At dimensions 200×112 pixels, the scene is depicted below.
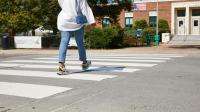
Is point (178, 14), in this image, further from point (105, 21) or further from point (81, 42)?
point (81, 42)

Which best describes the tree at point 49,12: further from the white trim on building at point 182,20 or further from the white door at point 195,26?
the white door at point 195,26

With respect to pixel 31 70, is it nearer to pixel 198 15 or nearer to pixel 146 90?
pixel 146 90

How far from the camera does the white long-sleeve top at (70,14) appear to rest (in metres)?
8.78

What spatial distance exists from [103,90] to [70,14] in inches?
91.1

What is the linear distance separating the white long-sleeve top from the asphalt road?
986 mm

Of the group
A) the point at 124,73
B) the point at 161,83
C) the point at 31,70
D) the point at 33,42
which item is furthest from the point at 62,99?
the point at 33,42

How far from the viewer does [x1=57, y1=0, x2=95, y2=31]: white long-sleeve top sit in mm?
8781

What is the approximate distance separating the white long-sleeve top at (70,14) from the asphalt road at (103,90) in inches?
38.8

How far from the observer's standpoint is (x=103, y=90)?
23.1 ft

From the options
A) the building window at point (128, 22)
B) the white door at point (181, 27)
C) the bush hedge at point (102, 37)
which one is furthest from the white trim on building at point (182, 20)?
the bush hedge at point (102, 37)

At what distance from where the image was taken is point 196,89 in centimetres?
705

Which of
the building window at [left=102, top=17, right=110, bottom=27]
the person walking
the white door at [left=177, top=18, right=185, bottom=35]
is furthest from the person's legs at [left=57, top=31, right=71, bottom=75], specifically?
the white door at [left=177, top=18, right=185, bottom=35]

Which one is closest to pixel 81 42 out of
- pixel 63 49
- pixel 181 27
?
pixel 63 49

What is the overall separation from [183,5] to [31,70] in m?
46.1
